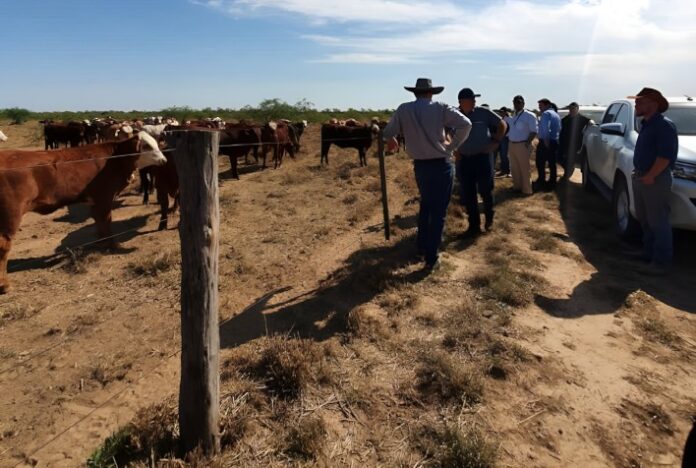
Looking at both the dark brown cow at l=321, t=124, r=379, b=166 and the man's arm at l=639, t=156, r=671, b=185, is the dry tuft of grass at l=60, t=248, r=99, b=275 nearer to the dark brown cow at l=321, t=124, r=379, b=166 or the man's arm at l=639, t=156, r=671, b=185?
the man's arm at l=639, t=156, r=671, b=185

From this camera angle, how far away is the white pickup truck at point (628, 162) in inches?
208

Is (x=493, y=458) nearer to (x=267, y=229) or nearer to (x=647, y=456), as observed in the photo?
(x=647, y=456)

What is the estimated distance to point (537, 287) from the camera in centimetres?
507

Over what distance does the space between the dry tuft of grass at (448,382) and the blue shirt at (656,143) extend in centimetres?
339

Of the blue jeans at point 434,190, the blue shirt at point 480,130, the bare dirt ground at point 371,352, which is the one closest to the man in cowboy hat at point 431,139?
the blue jeans at point 434,190

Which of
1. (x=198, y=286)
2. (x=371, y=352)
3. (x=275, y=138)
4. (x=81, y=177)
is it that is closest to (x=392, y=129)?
(x=371, y=352)

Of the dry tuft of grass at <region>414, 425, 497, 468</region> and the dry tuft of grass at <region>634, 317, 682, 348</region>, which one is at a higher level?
the dry tuft of grass at <region>634, 317, 682, 348</region>

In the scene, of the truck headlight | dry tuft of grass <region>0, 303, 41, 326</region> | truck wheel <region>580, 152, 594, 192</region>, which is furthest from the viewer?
truck wheel <region>580, 152, 594, 192</region>

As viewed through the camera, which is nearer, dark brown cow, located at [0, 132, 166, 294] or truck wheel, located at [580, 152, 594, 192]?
dark brown cow, located at [0, 132, 166, 294]

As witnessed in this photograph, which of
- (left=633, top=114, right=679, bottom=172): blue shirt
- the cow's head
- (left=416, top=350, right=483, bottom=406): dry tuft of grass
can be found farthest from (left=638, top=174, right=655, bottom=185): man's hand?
the cow's head

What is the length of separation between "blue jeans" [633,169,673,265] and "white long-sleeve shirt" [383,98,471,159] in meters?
2.23

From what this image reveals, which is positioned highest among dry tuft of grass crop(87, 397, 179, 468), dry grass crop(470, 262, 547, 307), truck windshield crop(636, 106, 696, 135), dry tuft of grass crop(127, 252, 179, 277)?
truck windshield crop(636, 106, 696, 135)

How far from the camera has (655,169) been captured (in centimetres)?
495

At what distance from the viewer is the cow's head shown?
684 centimetres
